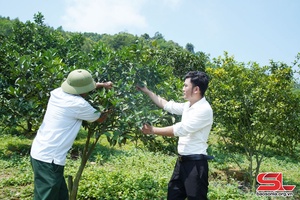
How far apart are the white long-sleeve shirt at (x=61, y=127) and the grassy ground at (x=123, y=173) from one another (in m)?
1.79

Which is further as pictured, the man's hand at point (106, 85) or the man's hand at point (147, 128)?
the man's hand at point (106, 85)

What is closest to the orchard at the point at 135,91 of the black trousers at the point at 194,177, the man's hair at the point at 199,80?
the man's hair at the point at 199,80

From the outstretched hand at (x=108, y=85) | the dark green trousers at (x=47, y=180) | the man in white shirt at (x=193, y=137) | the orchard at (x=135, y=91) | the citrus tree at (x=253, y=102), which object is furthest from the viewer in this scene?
the citrus tree at (x=253, y=102)

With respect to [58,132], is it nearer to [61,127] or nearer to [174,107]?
[61,127]

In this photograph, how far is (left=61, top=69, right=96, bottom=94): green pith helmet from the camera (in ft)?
10.6

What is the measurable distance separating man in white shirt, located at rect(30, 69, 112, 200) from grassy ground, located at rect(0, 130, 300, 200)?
171cm

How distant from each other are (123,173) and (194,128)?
10.1ft

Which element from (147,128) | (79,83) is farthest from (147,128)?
(79,83)

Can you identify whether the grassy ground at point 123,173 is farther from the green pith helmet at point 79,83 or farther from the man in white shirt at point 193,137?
the green pith helmet at point 79,83

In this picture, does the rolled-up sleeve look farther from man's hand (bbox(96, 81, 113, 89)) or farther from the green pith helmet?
the green pith helmet

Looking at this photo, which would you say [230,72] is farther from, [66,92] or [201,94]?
[66,92]

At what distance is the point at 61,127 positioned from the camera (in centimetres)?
320

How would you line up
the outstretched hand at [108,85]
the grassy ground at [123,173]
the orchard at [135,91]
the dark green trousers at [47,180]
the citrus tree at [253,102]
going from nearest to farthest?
the dark green trousers at [47,180]
the outstretched hand at [108,85]
the orchard at [135,91]
the grassy ground at [123,173]
the citrus tree at [253,102]

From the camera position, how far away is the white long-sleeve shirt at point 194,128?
3203mm
